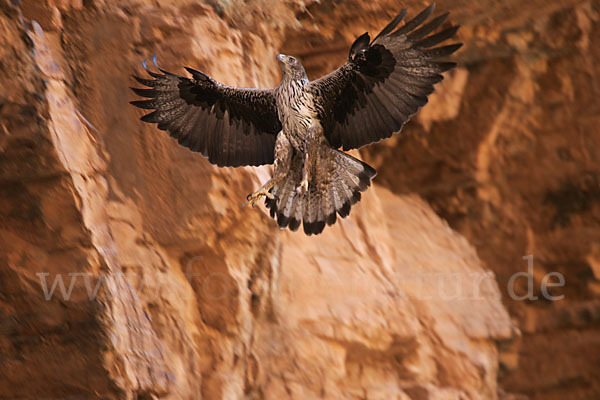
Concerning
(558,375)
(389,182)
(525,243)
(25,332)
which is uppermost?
(389,182)

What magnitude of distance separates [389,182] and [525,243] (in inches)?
27.1

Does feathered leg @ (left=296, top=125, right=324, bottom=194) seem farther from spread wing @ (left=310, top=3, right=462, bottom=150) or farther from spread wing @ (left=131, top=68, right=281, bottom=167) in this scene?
spread wing @ (left=131, top=68, right=281, bottom=167)

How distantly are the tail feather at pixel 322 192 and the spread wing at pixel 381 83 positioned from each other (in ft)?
0.28

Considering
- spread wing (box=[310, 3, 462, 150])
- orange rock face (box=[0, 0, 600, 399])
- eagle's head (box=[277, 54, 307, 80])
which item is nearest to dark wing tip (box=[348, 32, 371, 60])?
spread wing (box=[310, 3, 462, 150])

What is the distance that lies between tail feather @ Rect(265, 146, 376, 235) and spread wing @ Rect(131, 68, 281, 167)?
0.17m

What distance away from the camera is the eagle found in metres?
2.11

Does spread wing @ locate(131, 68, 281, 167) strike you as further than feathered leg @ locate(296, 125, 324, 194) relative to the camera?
Yes

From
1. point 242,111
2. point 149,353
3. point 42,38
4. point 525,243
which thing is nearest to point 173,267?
point 149,353

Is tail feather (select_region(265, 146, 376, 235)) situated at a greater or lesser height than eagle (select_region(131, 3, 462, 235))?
lesser

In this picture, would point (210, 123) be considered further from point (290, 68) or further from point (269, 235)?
point (269, 235)

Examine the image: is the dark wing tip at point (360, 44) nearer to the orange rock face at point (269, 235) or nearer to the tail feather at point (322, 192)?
the tail feather at point (322, 192)

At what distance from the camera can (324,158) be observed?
7.57ft

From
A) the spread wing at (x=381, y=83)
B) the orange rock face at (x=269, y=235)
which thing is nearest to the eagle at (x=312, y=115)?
the spread wing at (x=381, y=83)

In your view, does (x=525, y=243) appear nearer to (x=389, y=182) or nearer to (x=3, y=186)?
(x=389, y=182)
